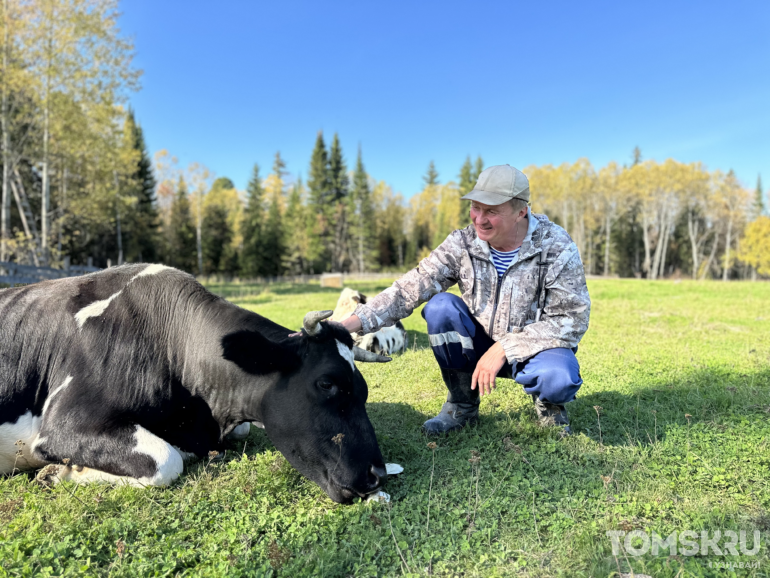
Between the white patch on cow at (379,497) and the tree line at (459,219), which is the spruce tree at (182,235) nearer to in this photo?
the tree line at (459,219)

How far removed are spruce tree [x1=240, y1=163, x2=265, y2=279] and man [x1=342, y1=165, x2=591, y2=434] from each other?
47.5m

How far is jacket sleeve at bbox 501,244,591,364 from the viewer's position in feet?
12.1

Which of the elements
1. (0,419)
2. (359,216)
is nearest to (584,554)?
(0,419)

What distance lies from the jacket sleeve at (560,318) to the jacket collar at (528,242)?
0.22 meters

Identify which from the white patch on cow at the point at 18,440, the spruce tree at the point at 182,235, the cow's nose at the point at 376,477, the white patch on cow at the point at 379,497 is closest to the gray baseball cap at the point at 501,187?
the cow's nose at the point at 376,477

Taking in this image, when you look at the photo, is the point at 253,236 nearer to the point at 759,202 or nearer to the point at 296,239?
the point at 296,239

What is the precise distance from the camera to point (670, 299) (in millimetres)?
15930

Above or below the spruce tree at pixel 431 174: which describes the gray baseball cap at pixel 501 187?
below

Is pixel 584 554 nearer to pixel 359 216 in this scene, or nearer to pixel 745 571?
pixel 745 571

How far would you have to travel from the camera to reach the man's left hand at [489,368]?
11.8 ft

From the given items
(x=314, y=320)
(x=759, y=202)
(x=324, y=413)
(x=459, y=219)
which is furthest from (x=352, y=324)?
(x=759, y=202)

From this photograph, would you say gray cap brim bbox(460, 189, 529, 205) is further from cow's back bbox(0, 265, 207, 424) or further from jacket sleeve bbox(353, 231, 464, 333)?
cow's back bbox(0, 265, 207, 424)

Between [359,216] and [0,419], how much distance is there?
58.3 m

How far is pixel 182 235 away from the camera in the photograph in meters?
47.5
